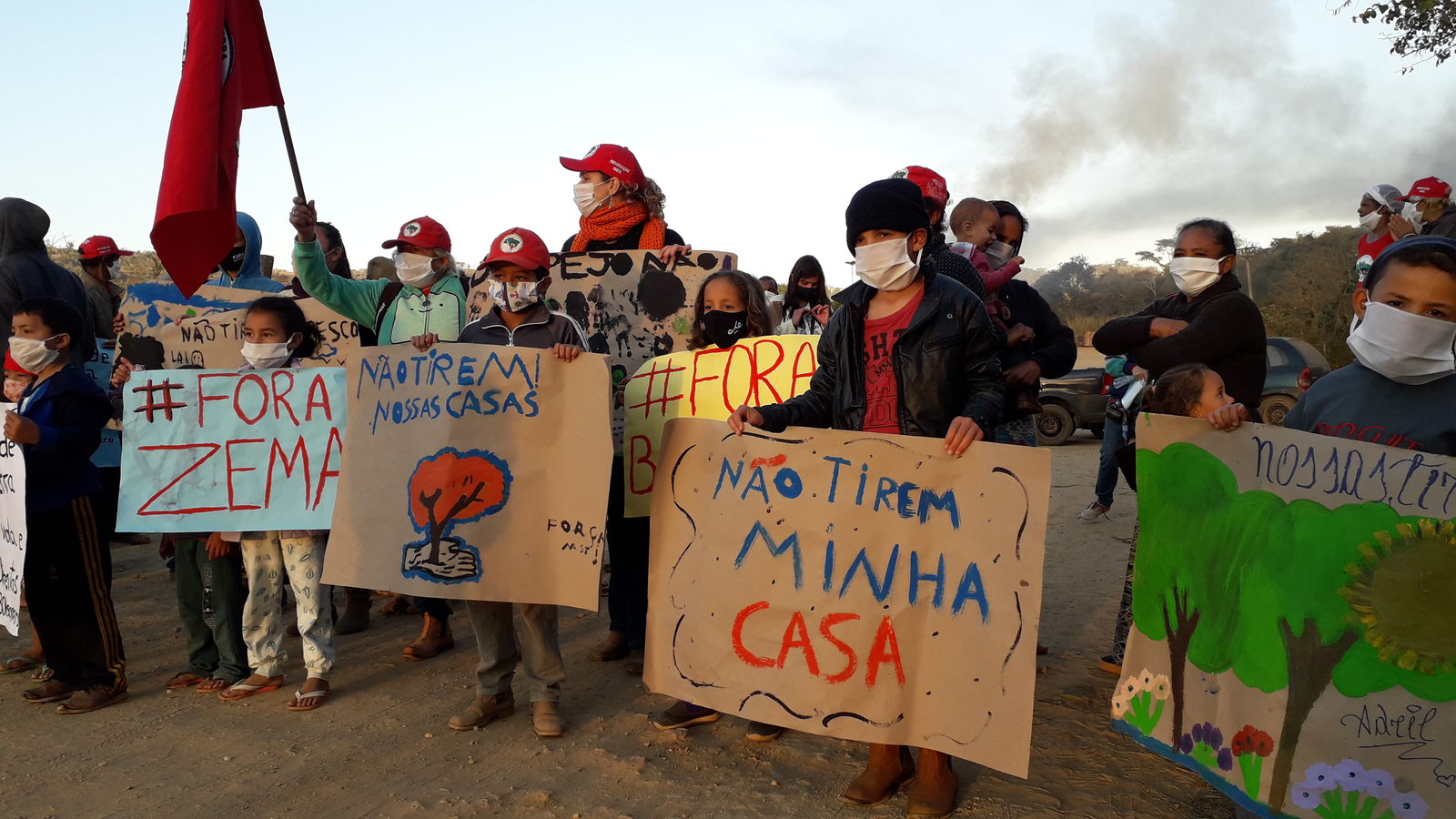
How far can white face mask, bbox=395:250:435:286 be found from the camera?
4.87 meters

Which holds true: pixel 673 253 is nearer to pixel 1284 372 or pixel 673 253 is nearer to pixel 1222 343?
pixel 1222 343

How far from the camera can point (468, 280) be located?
5316 millimetres

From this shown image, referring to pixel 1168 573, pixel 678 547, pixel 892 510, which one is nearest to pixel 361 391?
pixel 678 547

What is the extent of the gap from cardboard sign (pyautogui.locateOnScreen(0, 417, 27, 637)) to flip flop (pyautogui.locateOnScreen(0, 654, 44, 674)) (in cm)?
84

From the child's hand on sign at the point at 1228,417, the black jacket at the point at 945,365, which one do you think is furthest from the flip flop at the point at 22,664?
the child's hand on sign at the point at 1228,417

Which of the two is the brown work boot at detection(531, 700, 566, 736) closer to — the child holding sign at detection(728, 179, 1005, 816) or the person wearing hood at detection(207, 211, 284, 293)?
the child holding sign at detection(728, 179, 1005, 816)

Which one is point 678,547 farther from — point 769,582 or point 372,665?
point 372,665

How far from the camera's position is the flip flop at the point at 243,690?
4590 millimetres

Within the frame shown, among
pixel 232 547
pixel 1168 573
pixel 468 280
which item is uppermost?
pixel 468 280

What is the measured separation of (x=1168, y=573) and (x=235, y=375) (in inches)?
166

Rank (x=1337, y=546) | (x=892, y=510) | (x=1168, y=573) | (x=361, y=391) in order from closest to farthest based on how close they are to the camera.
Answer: (x=1337, y=546)
(x=1168, y=573)
(x=892, y=510)
(x=361, y=391)

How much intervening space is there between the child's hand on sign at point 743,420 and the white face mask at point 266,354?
2461mm

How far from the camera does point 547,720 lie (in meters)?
4.05

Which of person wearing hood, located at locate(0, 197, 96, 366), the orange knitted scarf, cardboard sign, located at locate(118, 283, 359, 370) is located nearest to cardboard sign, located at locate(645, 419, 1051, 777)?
the orange knitted scarf
